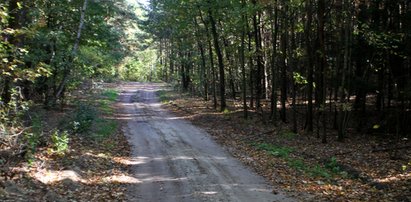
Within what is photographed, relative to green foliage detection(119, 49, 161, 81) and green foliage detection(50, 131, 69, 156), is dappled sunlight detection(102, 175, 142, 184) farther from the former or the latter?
green foliage detection(119, 49, 161, 81)

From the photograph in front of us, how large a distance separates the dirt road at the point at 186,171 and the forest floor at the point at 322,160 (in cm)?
74

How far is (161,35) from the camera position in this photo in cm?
5422

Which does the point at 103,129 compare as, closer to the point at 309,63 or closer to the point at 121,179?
the point at 121,179

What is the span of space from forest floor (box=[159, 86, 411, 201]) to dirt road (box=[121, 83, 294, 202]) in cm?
74

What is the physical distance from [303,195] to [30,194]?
6.59 meters

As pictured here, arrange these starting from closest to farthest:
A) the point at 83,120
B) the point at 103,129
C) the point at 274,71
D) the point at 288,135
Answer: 1. the point at 83,120
2. the point at 103,129
3. the point at 288,135
4. the point at 274,71

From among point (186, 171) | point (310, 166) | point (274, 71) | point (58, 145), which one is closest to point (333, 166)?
point (310, 166)

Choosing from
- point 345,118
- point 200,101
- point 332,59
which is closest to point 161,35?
point 200,101

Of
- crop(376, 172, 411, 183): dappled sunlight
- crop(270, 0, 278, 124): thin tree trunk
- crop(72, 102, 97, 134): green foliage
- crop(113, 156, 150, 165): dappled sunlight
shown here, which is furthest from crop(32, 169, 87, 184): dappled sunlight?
crop(270, 0, 278, 124): thin tree trunk

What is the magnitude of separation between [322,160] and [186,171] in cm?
519

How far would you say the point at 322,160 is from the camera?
14.8m

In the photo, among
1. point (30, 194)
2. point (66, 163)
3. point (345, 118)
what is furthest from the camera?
point (345, 118)

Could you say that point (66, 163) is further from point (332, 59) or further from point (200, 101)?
point (200, 101)

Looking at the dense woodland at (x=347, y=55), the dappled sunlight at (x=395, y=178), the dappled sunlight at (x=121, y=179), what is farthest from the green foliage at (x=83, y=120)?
the dappled sunlight at (x=395, y=178)
